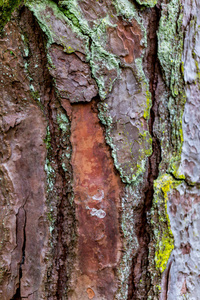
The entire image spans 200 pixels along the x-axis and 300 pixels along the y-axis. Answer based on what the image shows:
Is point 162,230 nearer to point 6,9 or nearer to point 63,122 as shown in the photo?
point 63,122

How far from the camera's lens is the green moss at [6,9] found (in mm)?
639

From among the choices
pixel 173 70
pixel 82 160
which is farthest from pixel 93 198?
pixel 173 70

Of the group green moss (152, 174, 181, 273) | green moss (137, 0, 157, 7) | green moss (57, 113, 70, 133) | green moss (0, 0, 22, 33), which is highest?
green moss (137, 0, 157, 7)

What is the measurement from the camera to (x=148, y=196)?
68 cm

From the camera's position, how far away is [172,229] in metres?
0.67

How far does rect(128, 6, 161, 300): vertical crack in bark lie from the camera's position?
0.66 m

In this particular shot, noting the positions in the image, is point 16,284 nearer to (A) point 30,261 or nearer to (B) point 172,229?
(A) point 30,261

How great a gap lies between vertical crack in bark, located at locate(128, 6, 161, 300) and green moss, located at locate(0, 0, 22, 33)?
1.22ft

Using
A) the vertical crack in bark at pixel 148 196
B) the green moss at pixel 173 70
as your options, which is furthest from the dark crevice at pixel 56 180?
the green moss at pixel 173 70

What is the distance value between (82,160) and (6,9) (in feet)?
1.48

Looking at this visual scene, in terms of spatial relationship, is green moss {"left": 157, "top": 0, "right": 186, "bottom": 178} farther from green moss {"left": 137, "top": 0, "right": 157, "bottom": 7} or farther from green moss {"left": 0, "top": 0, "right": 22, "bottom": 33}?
green moss {"left": 0, "top": 0, "right": 22, "bottom": 33}

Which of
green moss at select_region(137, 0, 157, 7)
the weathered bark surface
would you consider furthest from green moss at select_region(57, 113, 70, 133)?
green moss at select_region(137, 0, 157, 7)

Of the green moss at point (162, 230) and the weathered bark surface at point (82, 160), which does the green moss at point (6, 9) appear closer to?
the weathered bark surface at point (82, 160)

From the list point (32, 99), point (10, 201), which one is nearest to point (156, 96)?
point (32, 99)
